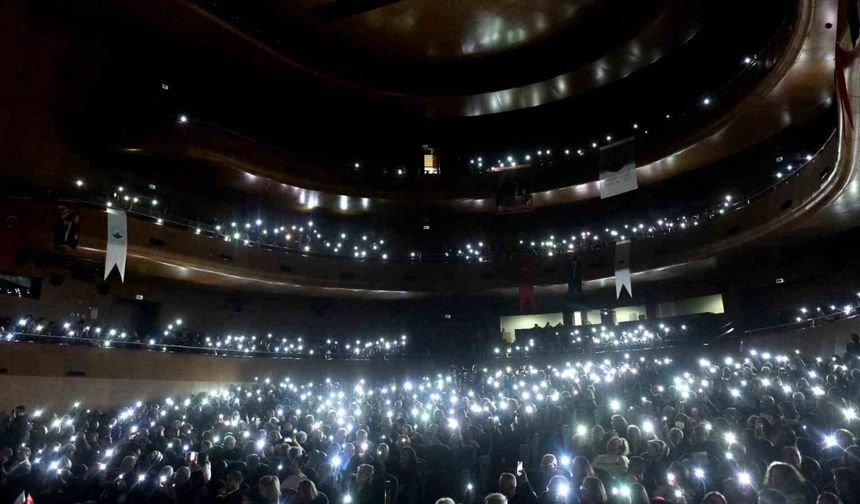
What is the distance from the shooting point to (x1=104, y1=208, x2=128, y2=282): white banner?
43.5 feet

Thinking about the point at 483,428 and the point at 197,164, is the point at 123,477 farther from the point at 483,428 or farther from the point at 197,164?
the point at 197,164

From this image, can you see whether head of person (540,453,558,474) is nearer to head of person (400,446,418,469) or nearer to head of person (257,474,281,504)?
head of person (400,446,418,469)

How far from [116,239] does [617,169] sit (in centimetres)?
1439

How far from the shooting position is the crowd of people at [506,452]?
479 centimetres

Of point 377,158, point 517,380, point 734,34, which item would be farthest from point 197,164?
point 734,34

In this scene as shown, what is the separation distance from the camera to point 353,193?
68.7 ft

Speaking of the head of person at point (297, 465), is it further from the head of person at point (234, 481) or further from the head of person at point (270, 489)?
the head of person at point (270, 489)

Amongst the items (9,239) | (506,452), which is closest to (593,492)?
(506,452)

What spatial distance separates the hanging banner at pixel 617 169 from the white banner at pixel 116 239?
13425 mm

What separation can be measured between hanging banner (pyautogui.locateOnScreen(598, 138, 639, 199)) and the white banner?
529 inches

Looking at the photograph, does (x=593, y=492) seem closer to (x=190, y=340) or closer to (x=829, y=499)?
(x=829, y=499)

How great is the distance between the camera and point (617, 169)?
52.4ft

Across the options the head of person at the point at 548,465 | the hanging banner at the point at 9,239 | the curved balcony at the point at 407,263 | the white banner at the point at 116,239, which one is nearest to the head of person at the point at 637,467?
the head of person at the point at 548,465

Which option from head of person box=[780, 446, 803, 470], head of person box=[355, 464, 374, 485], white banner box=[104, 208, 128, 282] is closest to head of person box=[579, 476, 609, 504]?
head of person box=[780, 446, 803, 470]
